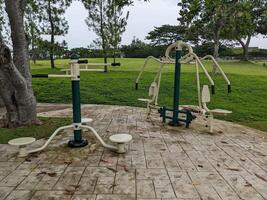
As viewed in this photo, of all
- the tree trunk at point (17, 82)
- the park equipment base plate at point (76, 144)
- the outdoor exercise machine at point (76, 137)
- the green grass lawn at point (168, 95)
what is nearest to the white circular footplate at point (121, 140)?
the outdoor exercise machine at point (76, 137)

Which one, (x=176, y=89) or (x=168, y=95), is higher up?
(x=176, y=89)

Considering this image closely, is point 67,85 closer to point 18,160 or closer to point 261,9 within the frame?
point 18,160

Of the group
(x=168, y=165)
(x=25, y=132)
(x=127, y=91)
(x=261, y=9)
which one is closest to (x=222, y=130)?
(x=168, y=165)

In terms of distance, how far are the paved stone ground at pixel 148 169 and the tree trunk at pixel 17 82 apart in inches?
46.2

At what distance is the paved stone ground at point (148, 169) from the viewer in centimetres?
339

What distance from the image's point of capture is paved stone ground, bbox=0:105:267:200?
11.1 ft

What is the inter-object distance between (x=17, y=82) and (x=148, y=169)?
11.9 ft

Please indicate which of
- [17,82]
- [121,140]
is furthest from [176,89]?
[17,82]

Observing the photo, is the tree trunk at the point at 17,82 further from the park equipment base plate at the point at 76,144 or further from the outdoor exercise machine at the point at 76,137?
the park equipment base plate at the point at 76,144

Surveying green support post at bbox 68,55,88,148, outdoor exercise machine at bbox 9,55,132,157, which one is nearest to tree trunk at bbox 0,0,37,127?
outdoor exercise machine at bbox 9,55,132,157

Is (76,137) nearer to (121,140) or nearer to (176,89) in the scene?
(121,140)

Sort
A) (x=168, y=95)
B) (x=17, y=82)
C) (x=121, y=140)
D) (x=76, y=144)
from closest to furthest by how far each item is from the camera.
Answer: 1. (x=121, y=140)
2. (x=76, y=144)
3. (x=17, y=82)
4. (x=168, y=95)

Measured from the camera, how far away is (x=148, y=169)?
4102mm

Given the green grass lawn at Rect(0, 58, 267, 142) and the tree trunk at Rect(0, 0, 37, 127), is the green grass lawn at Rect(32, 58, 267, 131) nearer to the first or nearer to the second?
the green grass lawn at Rect(0, 58, 267, 142)
